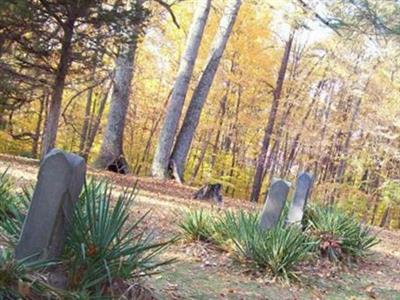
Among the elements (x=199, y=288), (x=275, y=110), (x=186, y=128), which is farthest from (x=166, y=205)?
(x=275, y=110)

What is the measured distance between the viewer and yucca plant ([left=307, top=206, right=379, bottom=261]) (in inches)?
268

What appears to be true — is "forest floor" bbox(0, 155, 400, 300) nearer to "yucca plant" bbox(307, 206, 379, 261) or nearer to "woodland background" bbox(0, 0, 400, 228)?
"yucca plant" bbox(307, 206, 379, 261)

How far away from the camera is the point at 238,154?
26.8 meters

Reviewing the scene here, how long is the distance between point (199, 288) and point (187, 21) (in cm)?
1894

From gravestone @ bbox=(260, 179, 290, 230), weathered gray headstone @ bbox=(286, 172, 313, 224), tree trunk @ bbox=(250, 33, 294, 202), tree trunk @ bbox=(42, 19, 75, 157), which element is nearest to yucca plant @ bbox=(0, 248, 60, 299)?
gravestone @ bbox=(260, 179, 290, 230)

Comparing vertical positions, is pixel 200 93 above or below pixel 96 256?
above

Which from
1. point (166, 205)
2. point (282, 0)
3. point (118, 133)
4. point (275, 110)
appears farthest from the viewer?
point (275, 110)

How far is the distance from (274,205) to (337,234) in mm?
1201

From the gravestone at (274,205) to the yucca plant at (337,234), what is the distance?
0.74 metres

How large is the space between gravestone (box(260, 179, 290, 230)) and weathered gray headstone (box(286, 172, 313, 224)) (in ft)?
3.12

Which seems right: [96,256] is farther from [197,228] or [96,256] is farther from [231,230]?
[197,228]

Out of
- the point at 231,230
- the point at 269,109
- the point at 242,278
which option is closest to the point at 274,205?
the point at 231,230

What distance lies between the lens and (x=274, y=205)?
259 inches

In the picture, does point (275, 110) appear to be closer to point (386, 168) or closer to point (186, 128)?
point (386, 168)
